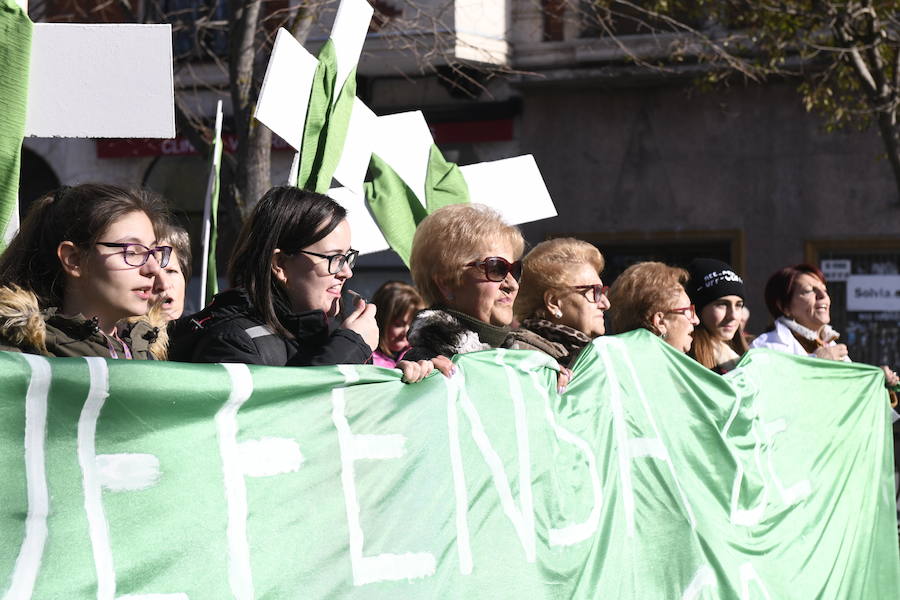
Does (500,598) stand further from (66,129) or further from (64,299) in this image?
(66,129)

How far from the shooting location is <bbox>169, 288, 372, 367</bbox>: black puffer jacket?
309 cm

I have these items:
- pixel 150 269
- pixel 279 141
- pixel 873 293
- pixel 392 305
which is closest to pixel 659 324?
pixel 392 305

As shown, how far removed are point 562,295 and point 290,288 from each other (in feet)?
4.37

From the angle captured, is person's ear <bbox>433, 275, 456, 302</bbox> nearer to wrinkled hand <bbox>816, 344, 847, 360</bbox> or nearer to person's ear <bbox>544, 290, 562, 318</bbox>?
person's ear <bbox>544, 290, 562, 318</bbox>

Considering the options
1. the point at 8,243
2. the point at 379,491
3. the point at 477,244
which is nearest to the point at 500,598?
the point at 379,491

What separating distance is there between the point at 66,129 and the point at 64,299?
70 centimetres

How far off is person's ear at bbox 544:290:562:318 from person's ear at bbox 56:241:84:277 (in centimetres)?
193

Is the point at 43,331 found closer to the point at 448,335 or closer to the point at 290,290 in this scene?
the point at 290,290

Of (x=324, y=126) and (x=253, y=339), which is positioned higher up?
(x=324, y=126)

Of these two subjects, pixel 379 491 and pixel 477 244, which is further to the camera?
pixel 477 244

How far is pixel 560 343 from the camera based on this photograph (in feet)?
14.0

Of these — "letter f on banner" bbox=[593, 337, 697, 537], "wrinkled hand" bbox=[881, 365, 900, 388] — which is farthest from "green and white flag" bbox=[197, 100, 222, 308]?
"wrinkled hand" bbox=[881, 365, 900, 388]

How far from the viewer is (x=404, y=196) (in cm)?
523

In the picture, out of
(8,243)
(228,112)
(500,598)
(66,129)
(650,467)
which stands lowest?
(500,598)
